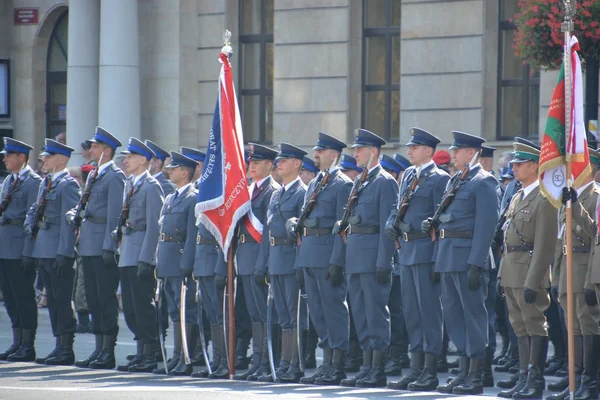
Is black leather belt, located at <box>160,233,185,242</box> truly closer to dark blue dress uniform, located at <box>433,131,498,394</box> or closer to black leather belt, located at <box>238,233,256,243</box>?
black leather belt, located at <box>238,233,256,243</box>

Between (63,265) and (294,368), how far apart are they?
2650 mm

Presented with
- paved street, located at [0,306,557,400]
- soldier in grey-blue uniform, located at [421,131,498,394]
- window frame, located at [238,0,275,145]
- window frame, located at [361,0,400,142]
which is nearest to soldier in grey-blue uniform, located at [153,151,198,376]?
paved street, located at [0,306,557,400]

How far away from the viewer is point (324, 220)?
12.2 meters

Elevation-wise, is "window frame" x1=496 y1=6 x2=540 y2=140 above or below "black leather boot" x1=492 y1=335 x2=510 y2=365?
above

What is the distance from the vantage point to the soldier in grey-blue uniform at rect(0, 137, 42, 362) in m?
14.1

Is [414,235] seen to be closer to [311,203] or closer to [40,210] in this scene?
[311,203]

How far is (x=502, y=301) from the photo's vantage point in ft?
44.8

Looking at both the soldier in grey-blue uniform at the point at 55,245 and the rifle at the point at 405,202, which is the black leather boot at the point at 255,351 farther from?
the soldier in grey-blue uniform at the point at 55,245

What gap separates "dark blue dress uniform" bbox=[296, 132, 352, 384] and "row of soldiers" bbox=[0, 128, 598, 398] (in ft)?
0.04

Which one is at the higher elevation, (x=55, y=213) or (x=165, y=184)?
(x=165, y=184)

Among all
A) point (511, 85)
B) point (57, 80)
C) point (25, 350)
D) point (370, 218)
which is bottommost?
point (25, 350)

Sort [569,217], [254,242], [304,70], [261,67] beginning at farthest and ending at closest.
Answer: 1. [261,67]
2. [304,70]
3. [254,242]
4. [569,217]

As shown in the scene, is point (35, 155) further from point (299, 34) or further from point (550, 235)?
point (550, 235)

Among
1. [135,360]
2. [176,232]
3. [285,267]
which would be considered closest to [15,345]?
[135,360]
